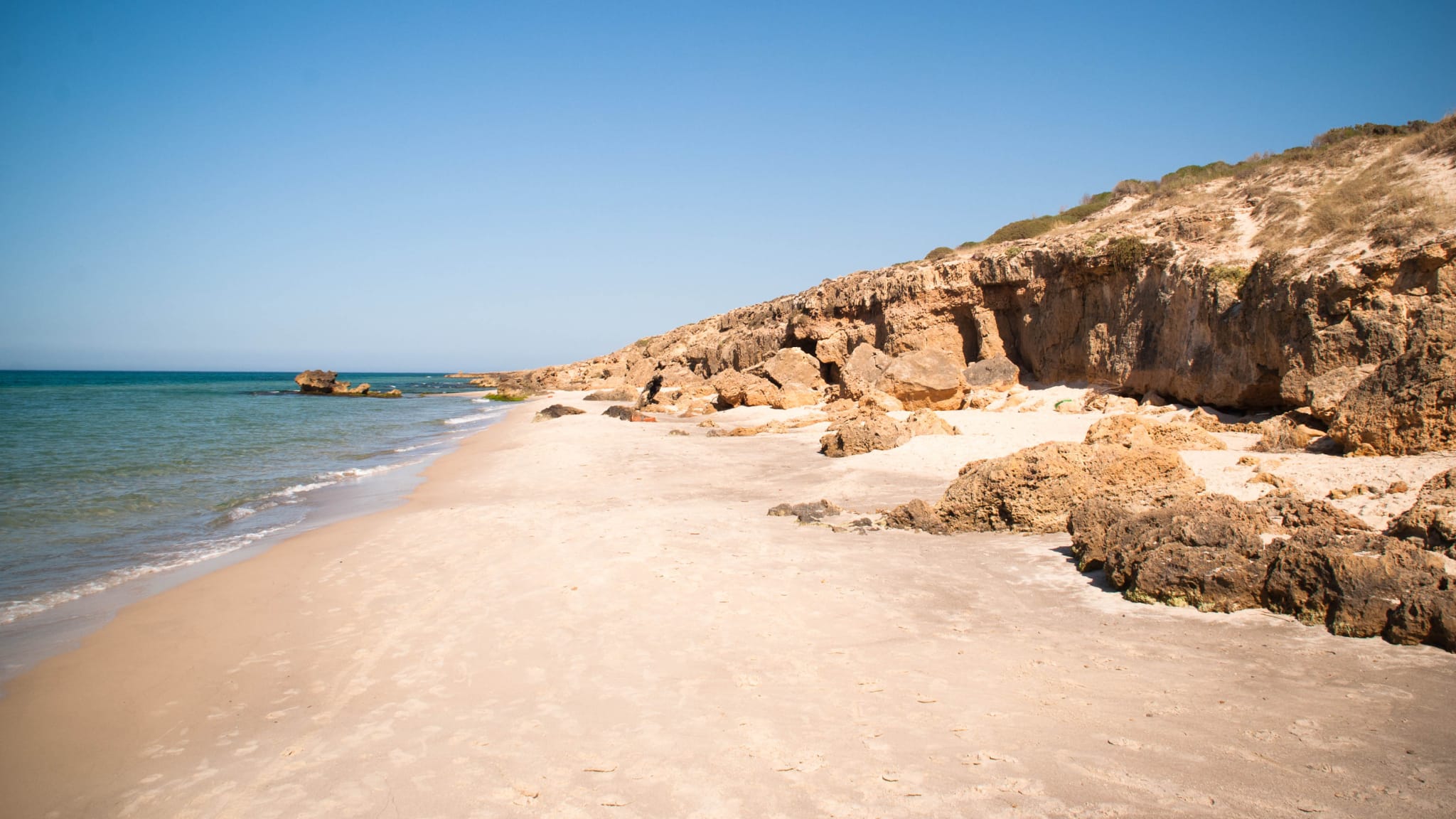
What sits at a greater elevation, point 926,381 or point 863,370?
point 863,370

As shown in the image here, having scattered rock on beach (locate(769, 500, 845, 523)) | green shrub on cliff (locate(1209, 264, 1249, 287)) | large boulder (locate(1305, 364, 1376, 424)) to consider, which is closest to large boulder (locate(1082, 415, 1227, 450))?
large boulder (locate(1305, 364, 1376, 424))

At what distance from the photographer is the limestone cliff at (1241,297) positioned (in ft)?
33.1

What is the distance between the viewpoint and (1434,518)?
5422mm

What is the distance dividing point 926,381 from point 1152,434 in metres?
8.70

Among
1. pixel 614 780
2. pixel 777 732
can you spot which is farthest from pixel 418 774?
pixel 777 732

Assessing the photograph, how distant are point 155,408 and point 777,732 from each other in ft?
149

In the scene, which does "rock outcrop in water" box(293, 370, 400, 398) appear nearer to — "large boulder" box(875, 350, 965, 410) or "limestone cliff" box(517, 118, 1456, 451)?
"limestone cliff" box(517, 118, 1456, 451)

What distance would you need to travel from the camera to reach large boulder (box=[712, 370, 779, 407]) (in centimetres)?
2488

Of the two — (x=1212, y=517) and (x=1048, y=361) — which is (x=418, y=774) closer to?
(x=1212, y=517)

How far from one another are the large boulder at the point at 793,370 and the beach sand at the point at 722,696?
1760 centimetres

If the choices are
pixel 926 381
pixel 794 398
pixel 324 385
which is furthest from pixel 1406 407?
pixel 324 385

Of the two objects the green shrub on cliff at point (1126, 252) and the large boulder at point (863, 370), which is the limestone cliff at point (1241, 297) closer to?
the green shrub on cliff at point (1126, 252)

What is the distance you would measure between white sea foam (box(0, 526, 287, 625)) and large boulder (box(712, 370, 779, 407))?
16.5 meters

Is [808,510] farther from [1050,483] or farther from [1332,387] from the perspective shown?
[1332,387]
